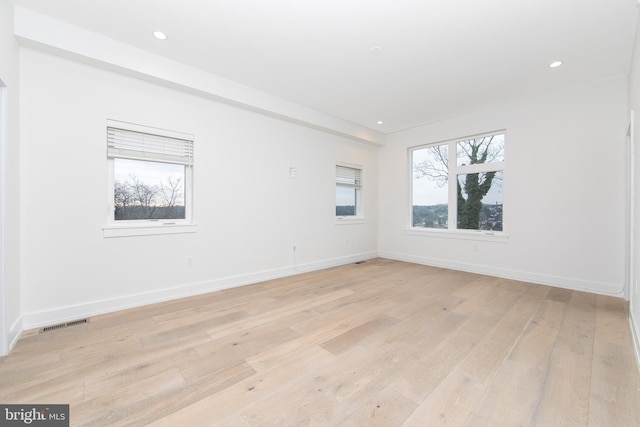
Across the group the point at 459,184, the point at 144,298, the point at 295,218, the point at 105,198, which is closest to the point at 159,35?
the point at 105,198

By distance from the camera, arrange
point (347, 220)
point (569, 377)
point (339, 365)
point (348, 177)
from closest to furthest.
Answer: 1. point (569, 377)
2. point (339, 365)
3. point (347, 220)
4. point (348, 177)

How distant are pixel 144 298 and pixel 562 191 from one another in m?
5.71

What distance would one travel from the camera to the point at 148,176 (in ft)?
10.5

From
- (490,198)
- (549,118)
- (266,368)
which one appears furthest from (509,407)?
(549,118)

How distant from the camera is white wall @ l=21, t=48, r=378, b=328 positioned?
2492 millimetres

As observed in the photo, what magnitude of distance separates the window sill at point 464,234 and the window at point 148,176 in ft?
14.1

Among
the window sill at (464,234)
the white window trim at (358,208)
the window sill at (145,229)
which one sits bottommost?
the window sill at (464,234)

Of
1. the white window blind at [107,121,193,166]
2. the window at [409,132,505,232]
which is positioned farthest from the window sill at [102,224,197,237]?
the window at [409,132,505,232]

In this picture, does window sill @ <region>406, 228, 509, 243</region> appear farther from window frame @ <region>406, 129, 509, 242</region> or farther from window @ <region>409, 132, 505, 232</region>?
window @ <region>409, 132, 505, 232</region>

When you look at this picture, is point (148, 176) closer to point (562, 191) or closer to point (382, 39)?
point (382, 39)

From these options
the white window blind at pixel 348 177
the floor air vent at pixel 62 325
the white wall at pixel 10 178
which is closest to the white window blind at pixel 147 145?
the white wall at pixel 10 178

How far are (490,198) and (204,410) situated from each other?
4972 mm

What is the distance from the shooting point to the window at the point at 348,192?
17.9 feet

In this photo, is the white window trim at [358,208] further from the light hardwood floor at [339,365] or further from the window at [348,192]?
the light hardwood floor at [339,365]
